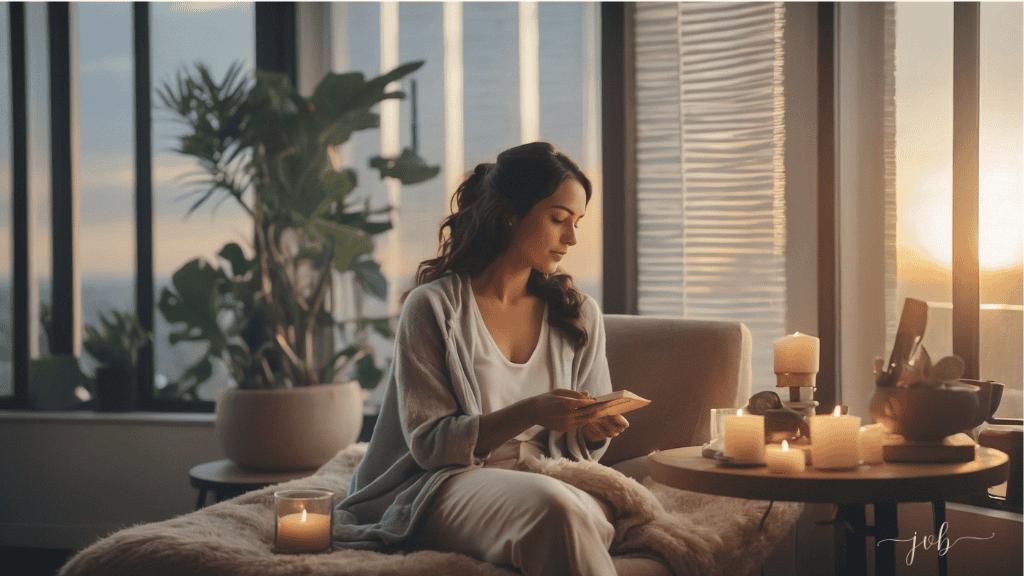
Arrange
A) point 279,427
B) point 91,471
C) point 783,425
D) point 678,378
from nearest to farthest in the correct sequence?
point 783,425, point 678,378, point 279,427, point 91,471

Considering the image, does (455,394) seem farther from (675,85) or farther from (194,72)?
(194,72)

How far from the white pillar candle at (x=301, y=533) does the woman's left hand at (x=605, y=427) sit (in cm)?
52

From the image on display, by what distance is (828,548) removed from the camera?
236 cm

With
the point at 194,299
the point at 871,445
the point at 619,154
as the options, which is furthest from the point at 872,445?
the point at 194,299

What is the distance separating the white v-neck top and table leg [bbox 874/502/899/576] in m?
0.63

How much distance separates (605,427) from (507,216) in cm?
46

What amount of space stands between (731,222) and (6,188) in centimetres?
285

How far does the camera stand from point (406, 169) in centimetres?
262

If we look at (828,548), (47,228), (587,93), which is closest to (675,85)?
(587,93)

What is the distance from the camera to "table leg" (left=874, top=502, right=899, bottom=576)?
1374 millimetres

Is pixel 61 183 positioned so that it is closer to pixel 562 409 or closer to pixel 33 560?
pixel 33 560

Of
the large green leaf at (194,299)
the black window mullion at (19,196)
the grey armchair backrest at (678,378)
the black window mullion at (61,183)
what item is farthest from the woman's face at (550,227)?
the black window mullion at (19,196)

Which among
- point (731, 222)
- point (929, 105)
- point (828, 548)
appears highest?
point (929, 105)

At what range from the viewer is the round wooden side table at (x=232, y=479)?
231 cm
